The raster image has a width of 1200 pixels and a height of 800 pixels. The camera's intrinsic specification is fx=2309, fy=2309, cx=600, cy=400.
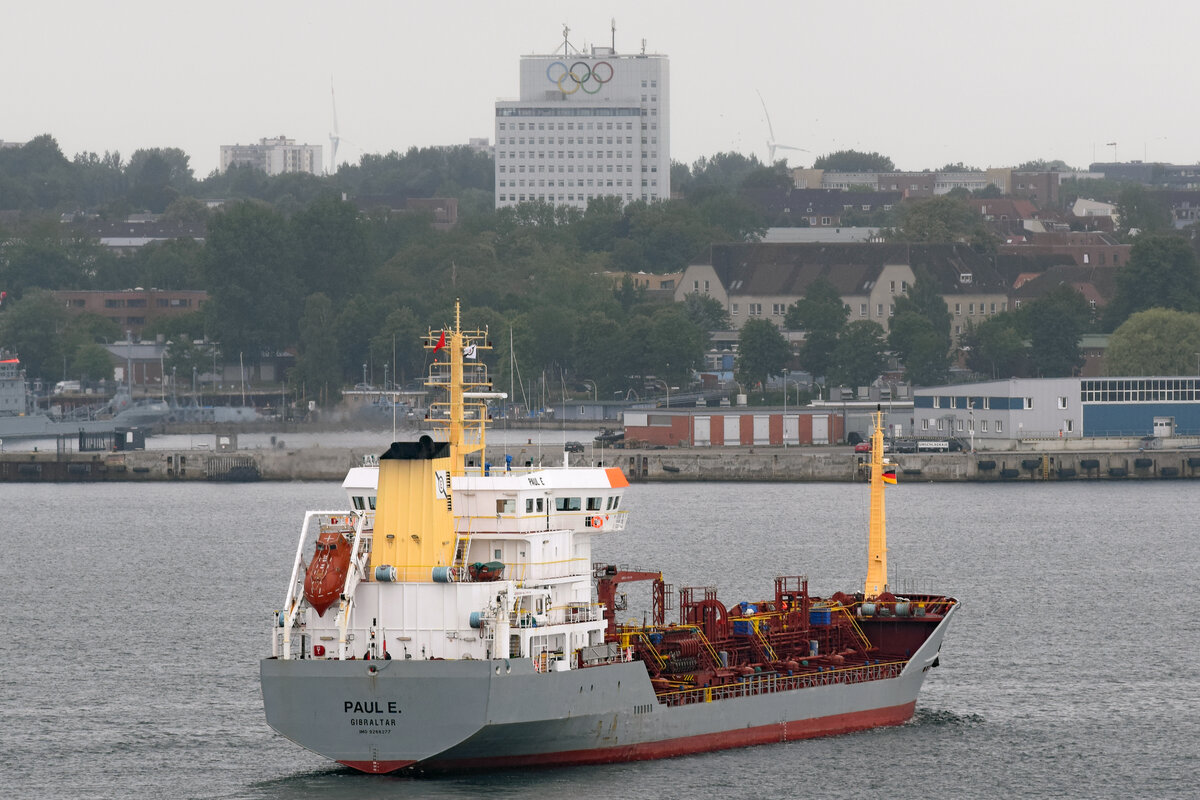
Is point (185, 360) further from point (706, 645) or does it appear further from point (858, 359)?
point (706, 645)

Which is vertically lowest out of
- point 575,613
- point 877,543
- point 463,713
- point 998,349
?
Result: point 463,713

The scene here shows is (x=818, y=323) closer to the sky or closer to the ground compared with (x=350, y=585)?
closer to the sky

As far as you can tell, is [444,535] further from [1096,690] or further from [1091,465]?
[1091,465]

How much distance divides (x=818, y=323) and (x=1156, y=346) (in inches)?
1093

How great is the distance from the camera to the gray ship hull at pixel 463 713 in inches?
1565

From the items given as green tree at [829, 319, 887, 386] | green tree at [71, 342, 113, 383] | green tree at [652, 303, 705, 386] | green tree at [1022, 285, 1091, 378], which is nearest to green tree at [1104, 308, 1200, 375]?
green tree at [1022, 285, 1091, 378]

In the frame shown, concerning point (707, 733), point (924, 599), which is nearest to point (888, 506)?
point (924, 599)

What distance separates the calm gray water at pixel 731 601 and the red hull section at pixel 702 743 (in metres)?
0.28

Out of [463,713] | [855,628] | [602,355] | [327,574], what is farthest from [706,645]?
[602,355]

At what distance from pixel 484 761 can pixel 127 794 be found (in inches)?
259

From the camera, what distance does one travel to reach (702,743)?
44.4 m

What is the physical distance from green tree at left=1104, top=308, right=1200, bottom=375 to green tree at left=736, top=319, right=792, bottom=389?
22793 millimetres

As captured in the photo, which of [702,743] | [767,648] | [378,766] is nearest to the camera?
[378,766]

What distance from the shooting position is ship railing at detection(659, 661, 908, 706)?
4431cm
